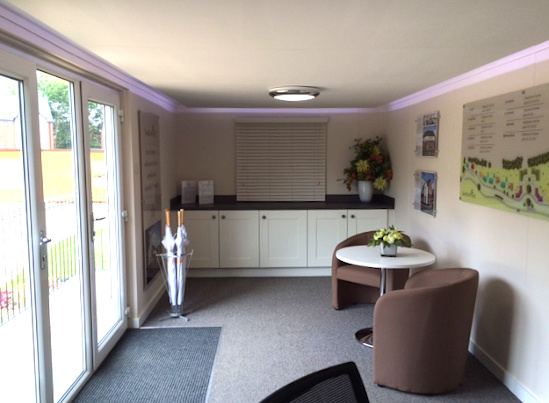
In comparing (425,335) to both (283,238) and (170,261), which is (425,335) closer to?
(170,261)

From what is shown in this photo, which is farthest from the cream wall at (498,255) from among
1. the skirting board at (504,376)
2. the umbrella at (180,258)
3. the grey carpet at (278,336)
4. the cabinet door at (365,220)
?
the umbrella at (180,258)

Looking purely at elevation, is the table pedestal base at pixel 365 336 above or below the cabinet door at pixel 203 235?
below

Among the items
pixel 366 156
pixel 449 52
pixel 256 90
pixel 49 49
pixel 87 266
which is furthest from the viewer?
pixel 366 156

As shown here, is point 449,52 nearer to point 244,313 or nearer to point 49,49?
point 49,49

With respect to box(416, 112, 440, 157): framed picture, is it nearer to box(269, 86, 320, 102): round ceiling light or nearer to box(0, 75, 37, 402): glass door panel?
box(269, 86, 320, 102): round ceiling light

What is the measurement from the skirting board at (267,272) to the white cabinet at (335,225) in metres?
0.24

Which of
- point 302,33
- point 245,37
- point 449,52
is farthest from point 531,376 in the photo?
point 245,37

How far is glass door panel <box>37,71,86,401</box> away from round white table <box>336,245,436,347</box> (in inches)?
80.0

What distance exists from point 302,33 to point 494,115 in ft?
5.42

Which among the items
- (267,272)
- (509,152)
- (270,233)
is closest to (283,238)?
(270,233)

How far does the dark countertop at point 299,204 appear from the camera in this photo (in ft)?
18.1

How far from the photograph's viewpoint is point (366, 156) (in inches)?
224

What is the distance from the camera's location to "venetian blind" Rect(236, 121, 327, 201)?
5.96 m

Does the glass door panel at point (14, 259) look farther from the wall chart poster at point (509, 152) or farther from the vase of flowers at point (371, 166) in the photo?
the vase of flowers at point (371, 166)
